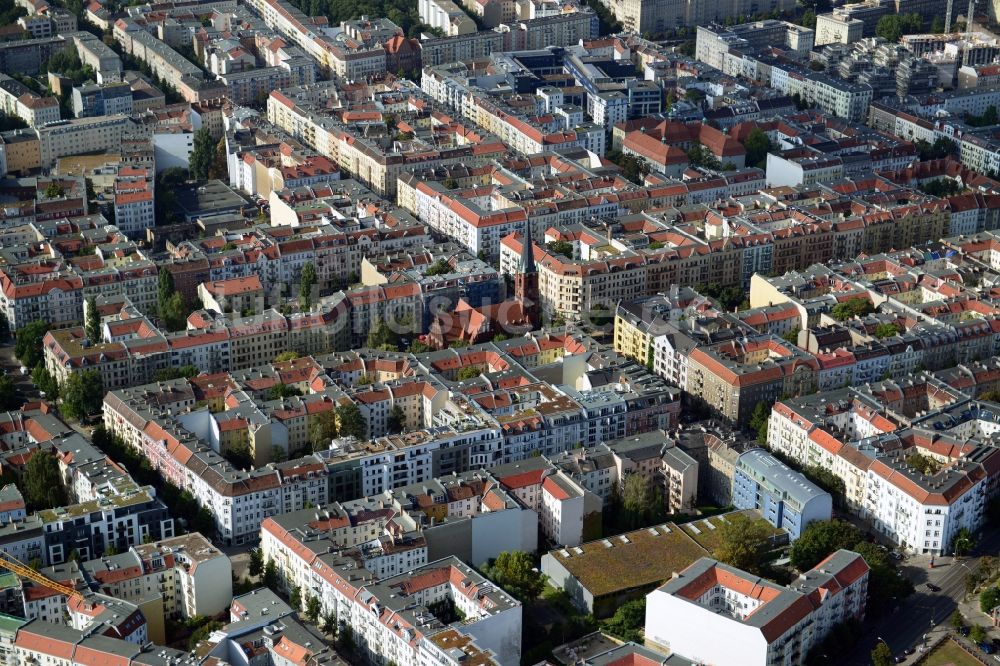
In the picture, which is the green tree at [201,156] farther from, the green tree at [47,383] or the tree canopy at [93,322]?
the green tree at [47,383]

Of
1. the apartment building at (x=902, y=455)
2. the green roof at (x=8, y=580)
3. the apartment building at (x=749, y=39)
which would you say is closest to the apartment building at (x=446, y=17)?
the apartment building at (x=749, y=39)

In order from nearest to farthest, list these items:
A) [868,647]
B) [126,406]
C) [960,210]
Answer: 1. [868,647]
2. [126,406]
3. [960,210]

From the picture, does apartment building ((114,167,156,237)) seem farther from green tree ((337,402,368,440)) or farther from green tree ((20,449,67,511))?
green tree ((20,449,67,511))

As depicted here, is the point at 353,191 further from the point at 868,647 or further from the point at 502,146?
the point at 868,647

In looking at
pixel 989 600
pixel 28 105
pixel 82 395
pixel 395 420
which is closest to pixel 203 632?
pixel 395 420

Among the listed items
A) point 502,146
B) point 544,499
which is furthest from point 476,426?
point 502,146

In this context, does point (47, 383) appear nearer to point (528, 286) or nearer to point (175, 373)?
point (175, 373)

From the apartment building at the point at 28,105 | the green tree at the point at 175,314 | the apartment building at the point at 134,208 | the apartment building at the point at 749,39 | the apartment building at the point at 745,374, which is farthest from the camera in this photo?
the apartment building at the point at 749,39
